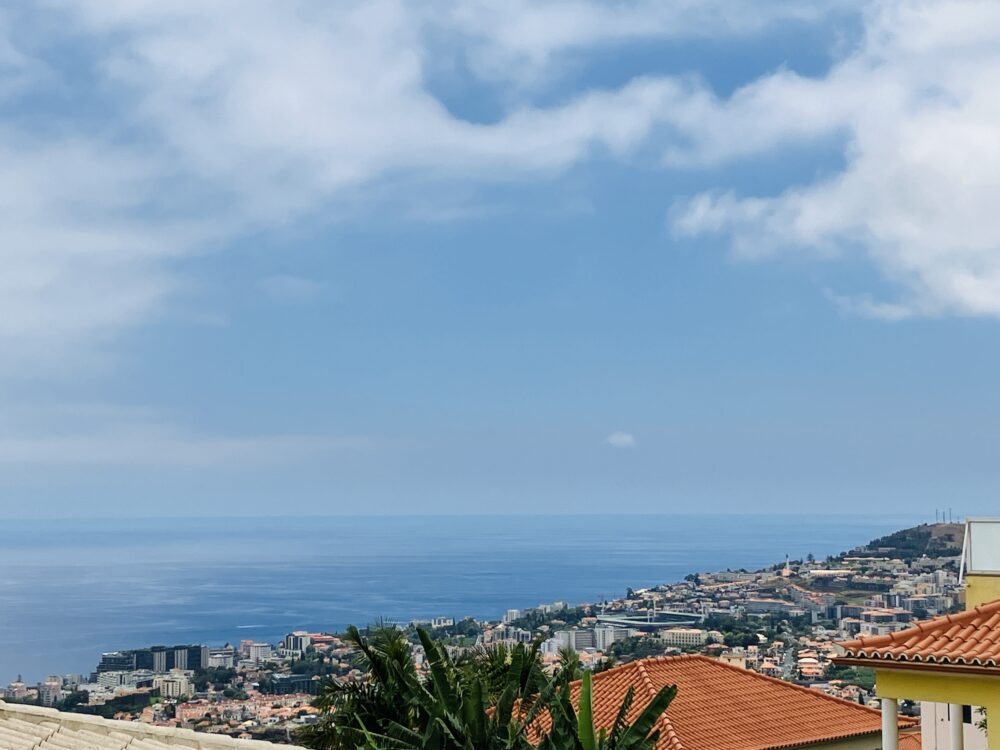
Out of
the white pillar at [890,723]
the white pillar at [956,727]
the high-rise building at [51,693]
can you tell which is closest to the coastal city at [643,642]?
the high-rise building at [51,693]

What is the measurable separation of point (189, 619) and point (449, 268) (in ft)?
227

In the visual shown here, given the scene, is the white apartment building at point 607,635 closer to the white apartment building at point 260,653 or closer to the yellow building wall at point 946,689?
the white apartment building at point 260,653

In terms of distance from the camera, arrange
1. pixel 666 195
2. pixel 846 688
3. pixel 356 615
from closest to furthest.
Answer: pixel 846 688 → pixel 356 615 → pixel 666 195

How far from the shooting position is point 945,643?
10.5m

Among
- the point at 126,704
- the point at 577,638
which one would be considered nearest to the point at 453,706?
the point at 126,704

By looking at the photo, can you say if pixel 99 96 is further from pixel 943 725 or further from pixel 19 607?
pixel 943 725

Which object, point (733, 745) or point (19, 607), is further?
point (19, 607)

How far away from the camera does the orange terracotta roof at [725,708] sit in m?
17.7

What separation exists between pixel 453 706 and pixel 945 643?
454 cm

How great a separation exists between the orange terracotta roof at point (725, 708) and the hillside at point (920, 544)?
39166 millimetres

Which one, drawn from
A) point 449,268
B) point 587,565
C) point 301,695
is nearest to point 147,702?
point 301,695

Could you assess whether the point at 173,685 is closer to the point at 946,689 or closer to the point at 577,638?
the point at 577,638

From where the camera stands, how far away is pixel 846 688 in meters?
30.0

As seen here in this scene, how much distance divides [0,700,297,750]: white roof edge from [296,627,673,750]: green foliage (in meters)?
1.16
